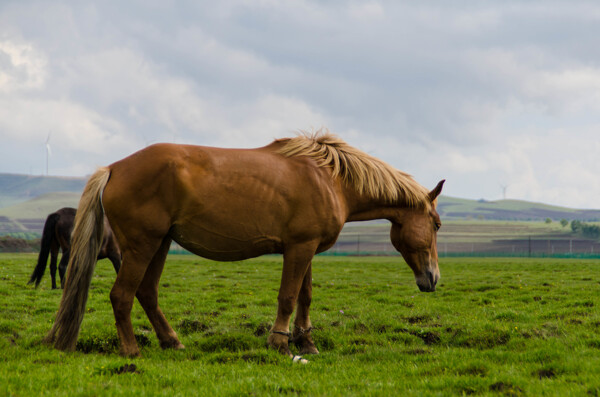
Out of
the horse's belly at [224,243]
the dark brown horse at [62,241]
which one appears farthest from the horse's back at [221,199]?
the dark brown horse at [62,241]

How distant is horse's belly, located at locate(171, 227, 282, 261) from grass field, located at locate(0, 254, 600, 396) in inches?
51.5

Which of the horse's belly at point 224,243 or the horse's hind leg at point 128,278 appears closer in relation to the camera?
the horse's hind leg at point 128,278

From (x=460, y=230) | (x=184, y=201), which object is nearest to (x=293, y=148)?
(x=184, y=201)

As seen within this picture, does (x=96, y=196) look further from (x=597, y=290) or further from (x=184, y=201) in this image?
(x=597, y=290)

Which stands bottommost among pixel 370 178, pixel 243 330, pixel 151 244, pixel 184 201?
pixel 243 330

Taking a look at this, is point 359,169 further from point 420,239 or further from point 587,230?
point 587,230

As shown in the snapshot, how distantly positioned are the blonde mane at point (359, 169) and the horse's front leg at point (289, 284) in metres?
1.25

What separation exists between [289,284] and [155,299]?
1.97 meters

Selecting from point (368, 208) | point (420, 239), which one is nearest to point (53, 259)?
point (368, 208)

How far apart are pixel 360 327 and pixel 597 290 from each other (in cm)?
853

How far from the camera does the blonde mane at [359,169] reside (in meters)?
7.28

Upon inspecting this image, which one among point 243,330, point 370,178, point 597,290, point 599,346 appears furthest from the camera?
point 597,290

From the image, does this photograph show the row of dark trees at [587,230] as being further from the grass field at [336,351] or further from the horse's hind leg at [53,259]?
the horse's hind leg at [53,259]

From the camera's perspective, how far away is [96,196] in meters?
6.59
